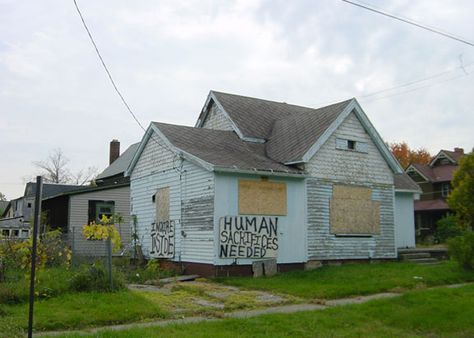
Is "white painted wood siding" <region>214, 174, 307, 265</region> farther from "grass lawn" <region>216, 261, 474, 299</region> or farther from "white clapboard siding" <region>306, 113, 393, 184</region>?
"white clapboard siding" <region>306, 113, 393, 184</region>

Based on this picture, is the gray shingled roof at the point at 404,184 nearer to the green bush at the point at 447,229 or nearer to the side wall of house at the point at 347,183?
the side wall of house at the point at 347,183

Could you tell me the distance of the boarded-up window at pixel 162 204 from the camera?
2022cm

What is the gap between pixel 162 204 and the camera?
813 inches

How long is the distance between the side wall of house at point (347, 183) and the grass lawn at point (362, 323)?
22.9 ft

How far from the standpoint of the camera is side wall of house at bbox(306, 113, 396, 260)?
19562 mm

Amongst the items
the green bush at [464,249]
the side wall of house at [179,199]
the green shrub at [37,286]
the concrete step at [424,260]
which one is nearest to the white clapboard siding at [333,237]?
the concrete step at [424,260]

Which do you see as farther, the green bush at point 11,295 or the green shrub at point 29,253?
the green bush at point 11,295

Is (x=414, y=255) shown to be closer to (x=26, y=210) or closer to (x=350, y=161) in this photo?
(x=350, y=161)

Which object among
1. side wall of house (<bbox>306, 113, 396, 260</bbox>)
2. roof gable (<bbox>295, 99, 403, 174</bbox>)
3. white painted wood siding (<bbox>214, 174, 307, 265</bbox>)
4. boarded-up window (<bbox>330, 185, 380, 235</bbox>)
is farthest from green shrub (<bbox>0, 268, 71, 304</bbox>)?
boarded-up window (<bbox>330, 185, 380, 235</bbox>)

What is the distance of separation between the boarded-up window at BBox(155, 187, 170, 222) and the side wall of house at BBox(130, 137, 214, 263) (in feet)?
0.57

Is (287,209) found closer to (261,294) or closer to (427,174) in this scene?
A: (261,294)

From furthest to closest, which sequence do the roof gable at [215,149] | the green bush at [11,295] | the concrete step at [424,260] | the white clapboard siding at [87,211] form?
the white clapboard siding at [87,211]
the concrete step at [424,260]
the roof gable at [215,149]
the green bush at [11,295]

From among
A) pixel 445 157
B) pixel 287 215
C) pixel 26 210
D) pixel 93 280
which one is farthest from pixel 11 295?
pixel 445 157

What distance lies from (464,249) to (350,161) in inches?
221
